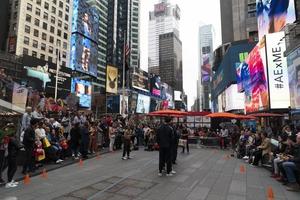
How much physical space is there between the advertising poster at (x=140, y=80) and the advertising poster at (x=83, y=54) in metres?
17.3

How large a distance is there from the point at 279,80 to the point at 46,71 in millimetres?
40011

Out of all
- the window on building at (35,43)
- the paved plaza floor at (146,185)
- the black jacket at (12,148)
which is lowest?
the paved plaza floor at (146,185)

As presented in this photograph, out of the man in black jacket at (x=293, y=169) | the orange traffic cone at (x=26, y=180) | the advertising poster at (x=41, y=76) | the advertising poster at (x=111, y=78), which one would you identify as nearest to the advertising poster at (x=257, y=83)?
the man in black jacket at (x=293, y=169)

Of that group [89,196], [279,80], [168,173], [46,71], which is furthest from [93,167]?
[46,71]

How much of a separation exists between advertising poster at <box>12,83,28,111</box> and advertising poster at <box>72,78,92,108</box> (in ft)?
152

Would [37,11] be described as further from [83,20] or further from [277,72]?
[277,72]

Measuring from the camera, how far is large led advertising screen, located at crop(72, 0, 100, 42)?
242 ft

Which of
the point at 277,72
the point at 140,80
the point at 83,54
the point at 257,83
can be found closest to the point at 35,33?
the point at 83,54

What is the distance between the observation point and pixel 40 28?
240ft

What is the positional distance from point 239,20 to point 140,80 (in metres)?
35.5

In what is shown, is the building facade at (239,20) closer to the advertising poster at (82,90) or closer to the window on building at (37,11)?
the advertising poster at (82,90)

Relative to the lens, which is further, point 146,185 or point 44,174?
point 44,174

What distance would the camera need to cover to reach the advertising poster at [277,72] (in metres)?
23.8

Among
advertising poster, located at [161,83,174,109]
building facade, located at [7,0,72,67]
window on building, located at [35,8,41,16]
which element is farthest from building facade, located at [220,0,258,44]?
window on building, located at [35,8,41,16]
